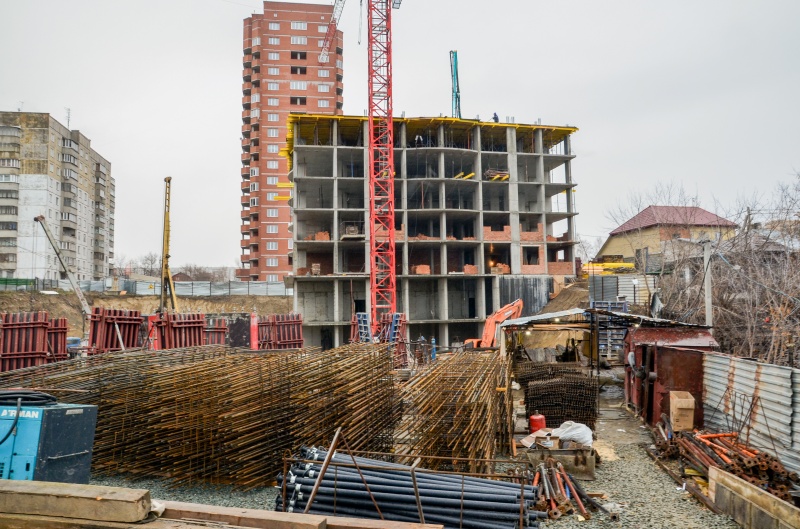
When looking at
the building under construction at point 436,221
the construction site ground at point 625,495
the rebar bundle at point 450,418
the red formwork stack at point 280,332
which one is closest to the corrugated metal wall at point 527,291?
the building under construction at point 436,221

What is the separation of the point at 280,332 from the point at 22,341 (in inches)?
385

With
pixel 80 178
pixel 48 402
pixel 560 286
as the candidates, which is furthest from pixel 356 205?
pixel 80 178

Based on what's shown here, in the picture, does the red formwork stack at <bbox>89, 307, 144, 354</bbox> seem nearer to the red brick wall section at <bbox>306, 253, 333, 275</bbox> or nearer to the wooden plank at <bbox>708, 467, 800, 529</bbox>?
the wooden plank at <bbox>708, 467, 800, 529</bbox>

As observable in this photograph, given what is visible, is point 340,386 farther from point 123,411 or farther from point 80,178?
point 80,178

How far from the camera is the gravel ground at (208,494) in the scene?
28.6 feet

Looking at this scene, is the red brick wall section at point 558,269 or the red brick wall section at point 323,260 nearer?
the red brick wall section at point 558,269

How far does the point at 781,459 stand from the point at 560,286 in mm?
37073

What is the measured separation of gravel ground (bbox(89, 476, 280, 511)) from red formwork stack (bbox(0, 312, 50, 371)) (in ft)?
27.1

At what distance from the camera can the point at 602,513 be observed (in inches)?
330

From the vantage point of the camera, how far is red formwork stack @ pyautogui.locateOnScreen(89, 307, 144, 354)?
17.5 metres

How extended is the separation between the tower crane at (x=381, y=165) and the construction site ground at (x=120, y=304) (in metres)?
16.0

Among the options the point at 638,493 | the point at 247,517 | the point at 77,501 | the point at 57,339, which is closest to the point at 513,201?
the point at 57,339

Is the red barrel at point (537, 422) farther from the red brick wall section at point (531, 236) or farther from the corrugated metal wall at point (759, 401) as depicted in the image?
the red brick wall section at point (531, 236)

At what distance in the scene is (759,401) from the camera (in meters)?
10.0
